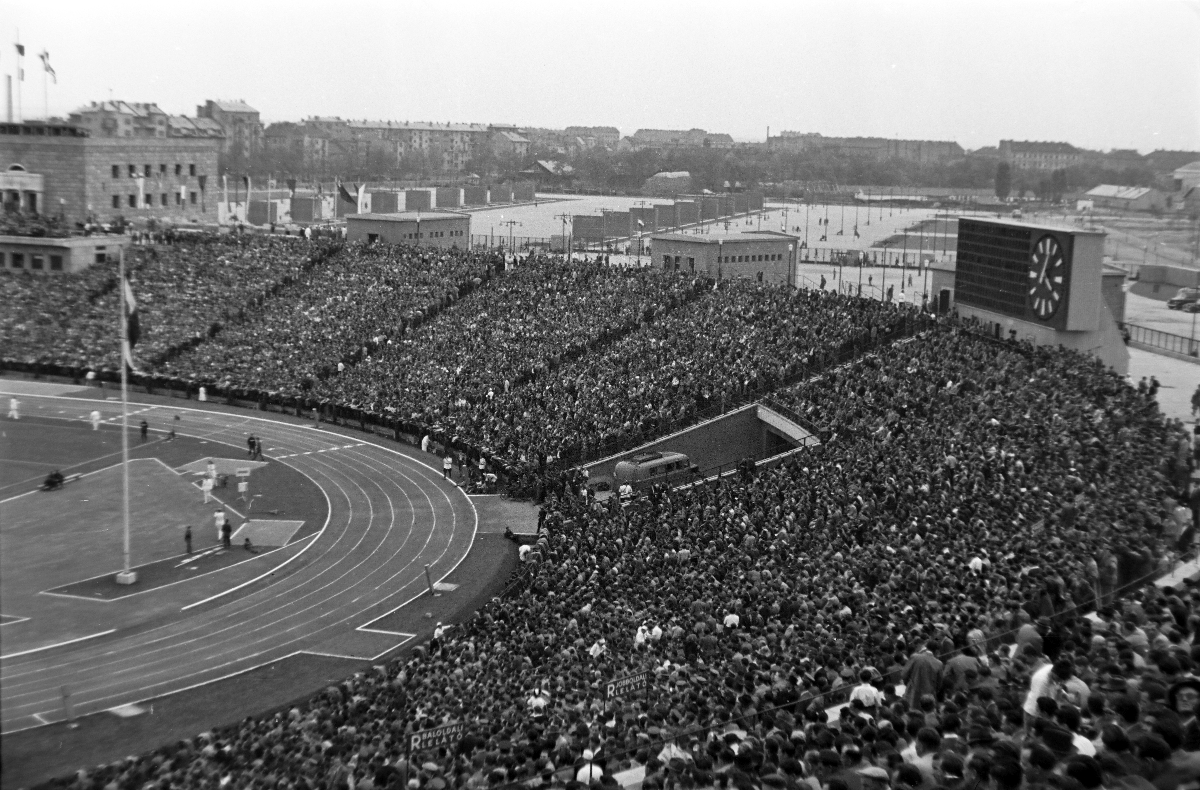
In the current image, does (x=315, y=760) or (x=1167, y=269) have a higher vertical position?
(x=1167, y=269)

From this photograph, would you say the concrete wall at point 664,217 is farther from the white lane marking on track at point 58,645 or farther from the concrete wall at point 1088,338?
the white lane marking on track at point 58,645

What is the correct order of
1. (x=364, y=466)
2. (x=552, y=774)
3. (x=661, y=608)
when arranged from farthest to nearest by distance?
(x=364, y=466), (x=661, y=608), (x=552, y=774)

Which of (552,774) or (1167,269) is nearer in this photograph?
(552,774)

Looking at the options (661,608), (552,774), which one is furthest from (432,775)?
(661,608)

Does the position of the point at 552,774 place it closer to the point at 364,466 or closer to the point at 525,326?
the point at 364,466

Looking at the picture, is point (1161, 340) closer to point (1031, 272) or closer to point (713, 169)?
point (1031, 272)

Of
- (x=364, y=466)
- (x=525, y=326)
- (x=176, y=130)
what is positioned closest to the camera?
(x=364, y=466)

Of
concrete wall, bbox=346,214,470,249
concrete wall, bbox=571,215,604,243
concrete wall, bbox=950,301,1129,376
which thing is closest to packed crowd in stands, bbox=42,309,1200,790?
concrete wall, bbox=950,301,1129,376

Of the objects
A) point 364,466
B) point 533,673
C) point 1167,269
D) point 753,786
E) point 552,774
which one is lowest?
point 364,466
